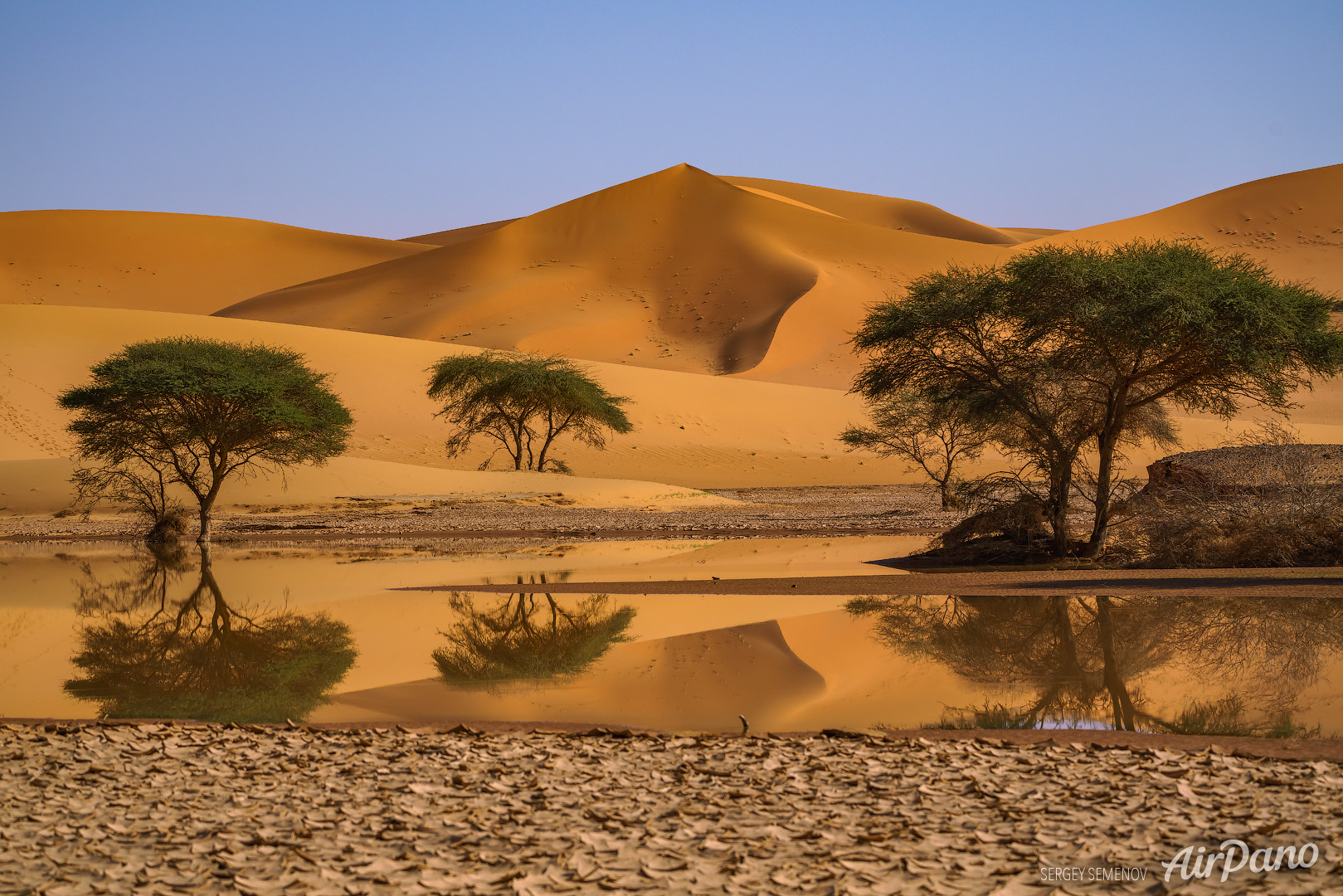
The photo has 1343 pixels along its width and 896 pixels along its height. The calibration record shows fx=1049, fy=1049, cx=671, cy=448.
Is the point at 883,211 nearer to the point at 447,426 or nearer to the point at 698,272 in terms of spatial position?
the point at 698,272

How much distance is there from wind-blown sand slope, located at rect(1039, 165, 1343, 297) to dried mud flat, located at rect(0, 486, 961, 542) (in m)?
78.5

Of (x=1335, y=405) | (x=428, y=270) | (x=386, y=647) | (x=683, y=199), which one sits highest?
(x=683, y=199)

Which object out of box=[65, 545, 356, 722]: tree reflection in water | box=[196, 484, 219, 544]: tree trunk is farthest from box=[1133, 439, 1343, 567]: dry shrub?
box=[196, 484, 219, 544]: tree trunk

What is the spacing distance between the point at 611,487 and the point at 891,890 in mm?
34219

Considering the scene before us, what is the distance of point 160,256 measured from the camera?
146250 mm

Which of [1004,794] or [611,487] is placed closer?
[1004,794]

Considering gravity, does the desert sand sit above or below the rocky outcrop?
above

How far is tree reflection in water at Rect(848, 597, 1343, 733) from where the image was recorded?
28.3 ft

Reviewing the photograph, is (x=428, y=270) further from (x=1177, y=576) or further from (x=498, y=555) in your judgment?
(x=1177, y=576)

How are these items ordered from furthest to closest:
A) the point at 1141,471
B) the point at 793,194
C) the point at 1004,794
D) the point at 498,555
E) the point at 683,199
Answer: the point at 793,194, the point at 683,199, the point at 1141,471, the point at 498,555, the point at 1004,794

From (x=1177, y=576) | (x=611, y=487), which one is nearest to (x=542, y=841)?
(x=1177, y=576)

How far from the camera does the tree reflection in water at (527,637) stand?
1087 cm

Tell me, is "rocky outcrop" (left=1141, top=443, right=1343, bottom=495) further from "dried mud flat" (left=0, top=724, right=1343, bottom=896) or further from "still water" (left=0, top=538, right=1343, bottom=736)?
"dried mud flat" (left=0, top=724, right=1343, bottom=896)

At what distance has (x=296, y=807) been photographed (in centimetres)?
590
